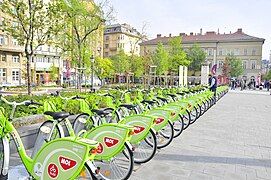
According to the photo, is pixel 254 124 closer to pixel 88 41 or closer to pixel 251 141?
pixel 251 141

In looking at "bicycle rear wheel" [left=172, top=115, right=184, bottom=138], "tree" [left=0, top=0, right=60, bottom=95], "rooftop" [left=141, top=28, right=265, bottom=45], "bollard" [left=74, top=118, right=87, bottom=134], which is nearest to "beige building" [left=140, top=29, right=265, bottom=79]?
"rooftop" [left=141, top=28, right=265, bottom=45]

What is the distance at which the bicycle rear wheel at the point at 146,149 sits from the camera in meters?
4.30

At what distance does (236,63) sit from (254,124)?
1737 inches

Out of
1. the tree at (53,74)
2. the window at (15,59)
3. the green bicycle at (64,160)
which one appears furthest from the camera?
the tree at (53,74)

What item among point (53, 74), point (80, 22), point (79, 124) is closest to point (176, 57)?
point (53, 74)

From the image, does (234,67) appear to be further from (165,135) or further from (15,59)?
(165,135)

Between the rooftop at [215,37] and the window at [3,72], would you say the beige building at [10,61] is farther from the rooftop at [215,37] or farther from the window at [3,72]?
the rooftop at [215,37]

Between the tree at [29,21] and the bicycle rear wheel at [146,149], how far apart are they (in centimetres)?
713

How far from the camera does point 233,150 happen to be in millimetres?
5500

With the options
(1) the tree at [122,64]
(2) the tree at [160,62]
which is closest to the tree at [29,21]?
(2) the tree at [160,62]

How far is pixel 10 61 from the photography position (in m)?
38.9

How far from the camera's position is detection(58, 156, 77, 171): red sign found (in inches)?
107

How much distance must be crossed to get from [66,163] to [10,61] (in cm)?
4018

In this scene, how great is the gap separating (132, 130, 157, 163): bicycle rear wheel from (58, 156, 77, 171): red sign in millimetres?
1751
